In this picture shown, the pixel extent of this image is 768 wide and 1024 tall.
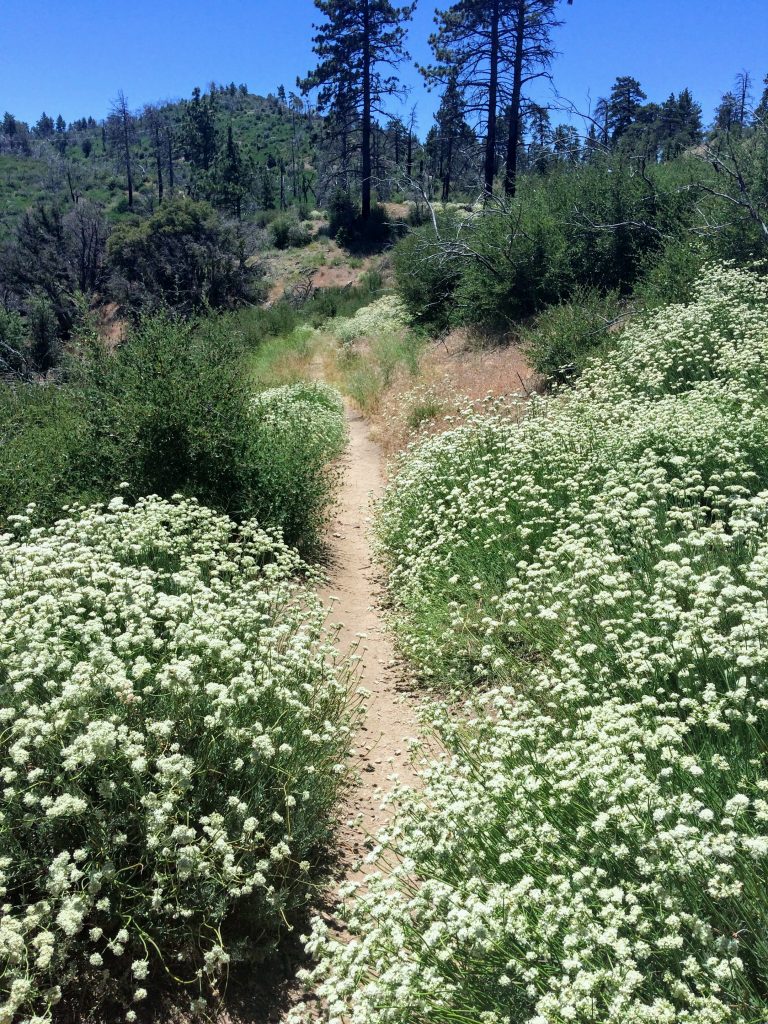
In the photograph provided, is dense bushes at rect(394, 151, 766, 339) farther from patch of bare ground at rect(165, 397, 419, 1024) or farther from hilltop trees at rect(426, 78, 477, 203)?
hilltop trees at rect(426, 78, 477, 203)

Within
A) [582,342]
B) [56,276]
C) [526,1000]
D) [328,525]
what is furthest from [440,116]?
[526,1000]

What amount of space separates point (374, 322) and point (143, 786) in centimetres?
2118

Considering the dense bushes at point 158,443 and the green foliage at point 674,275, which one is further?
the green foliage at point 674,275

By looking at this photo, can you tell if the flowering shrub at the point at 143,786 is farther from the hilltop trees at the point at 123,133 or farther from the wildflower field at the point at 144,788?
the hilltop trees at the point at 123,133

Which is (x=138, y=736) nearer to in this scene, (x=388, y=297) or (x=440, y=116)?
(x=388, y=297)

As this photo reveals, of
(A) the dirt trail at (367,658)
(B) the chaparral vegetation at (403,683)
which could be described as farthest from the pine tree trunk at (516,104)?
(A) the dirt trail at (367,658)

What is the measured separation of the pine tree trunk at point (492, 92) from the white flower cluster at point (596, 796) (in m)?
21.2

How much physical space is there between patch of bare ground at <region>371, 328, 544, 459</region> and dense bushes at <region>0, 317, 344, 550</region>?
148 inches

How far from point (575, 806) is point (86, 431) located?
6.32 metres

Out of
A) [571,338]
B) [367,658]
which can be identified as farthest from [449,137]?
[367,658]

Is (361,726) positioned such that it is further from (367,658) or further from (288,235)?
(288,235)

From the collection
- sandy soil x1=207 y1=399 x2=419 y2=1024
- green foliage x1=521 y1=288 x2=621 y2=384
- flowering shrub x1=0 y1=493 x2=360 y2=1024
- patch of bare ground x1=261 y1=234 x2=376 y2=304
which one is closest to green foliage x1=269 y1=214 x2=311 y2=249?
patch of bare ground x1=261 y1=234 x2=376 y2=304

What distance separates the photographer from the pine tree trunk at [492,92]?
24.6 m

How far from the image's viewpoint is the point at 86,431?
737 cm
